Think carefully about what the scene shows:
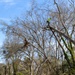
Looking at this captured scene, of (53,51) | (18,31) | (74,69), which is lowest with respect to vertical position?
(74,69)

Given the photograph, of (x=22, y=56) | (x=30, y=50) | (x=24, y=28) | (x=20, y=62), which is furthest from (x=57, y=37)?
(x=20, y=62)

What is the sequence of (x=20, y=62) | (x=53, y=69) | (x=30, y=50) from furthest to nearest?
(x=20, y=62) → (x=30, y=50) → (x=53, y=69)

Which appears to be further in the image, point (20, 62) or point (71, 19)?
point (20, 62)

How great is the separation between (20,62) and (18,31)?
17085 mm

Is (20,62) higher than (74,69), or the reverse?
(20,62)

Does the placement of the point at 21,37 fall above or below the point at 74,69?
above

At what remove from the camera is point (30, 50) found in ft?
157

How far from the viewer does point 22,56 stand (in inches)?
1978

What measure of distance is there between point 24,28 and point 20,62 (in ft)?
55.9

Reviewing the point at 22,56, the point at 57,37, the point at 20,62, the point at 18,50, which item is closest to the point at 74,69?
the point at 57,37

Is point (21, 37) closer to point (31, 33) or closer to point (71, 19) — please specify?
point (31, 33)

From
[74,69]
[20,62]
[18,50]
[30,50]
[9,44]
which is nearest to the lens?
[74,69]

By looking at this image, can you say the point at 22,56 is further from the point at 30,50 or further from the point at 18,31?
the point at 18,31

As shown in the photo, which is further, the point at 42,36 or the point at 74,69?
the point at 42,36
